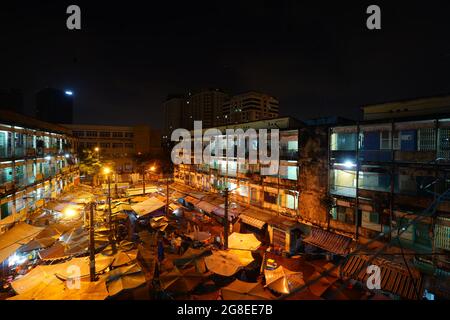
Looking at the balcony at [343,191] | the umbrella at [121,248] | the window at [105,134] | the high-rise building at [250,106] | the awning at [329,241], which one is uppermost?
the high-rise building at [250,106]

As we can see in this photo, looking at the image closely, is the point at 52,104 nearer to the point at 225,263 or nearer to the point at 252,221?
the point at 252,221

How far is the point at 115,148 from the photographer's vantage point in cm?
6562

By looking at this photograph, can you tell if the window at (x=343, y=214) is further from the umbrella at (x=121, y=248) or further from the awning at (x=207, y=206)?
the umbrella at (x=121, y=248)

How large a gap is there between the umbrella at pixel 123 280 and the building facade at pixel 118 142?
51495 mm

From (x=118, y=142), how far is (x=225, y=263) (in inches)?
2429

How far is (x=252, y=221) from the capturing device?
21.9 m

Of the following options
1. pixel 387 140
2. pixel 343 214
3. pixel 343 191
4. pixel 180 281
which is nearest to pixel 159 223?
pixel 180 281

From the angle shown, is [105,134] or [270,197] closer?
[270,197]

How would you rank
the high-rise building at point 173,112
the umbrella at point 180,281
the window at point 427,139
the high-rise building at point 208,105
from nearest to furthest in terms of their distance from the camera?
1. the umbrella at point 180,281
2. the window at point 427,139
3. the high-rise building at point 208,105
4. the high-rise building at point 173,112

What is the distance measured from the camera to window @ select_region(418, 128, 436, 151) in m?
13.4

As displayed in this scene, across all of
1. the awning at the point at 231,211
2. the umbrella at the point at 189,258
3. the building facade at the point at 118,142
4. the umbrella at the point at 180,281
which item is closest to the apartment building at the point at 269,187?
the awning at the point at 231,211

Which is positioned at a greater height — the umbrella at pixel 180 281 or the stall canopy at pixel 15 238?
the stall canopy at pixel 15 238

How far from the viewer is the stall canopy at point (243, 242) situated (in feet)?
59.1
